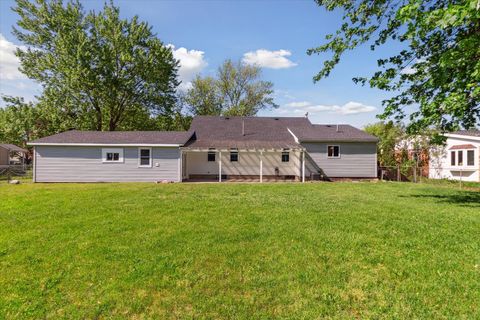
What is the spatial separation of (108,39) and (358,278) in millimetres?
31199

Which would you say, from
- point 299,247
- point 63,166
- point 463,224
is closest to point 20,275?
point 299,247

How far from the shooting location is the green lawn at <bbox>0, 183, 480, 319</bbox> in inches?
130

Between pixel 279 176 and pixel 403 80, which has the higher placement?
pixel 403 80

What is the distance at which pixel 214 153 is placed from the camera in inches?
825

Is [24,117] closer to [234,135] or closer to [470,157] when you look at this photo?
[234,135]

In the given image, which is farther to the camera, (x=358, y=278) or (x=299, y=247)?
(x=299, y=247)

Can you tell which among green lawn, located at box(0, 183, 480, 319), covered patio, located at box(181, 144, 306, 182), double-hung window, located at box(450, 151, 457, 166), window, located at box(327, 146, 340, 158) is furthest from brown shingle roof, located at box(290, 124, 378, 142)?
green lawn, located at box(0, 183, 480, 319)

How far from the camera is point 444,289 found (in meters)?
3.62

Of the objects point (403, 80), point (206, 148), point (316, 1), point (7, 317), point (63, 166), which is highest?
point (316, 1)

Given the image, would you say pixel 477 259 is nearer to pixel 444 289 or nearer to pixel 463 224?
pixel 444 289

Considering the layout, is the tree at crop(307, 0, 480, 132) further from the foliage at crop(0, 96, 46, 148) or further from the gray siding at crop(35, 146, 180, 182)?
the foliage at crop(0, 96, 46, 148)

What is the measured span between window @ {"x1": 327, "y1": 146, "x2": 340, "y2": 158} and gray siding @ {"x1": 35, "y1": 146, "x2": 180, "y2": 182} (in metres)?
10.4

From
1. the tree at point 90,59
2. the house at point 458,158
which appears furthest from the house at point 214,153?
the tree at point 90,59

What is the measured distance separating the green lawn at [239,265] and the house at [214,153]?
10659mm
